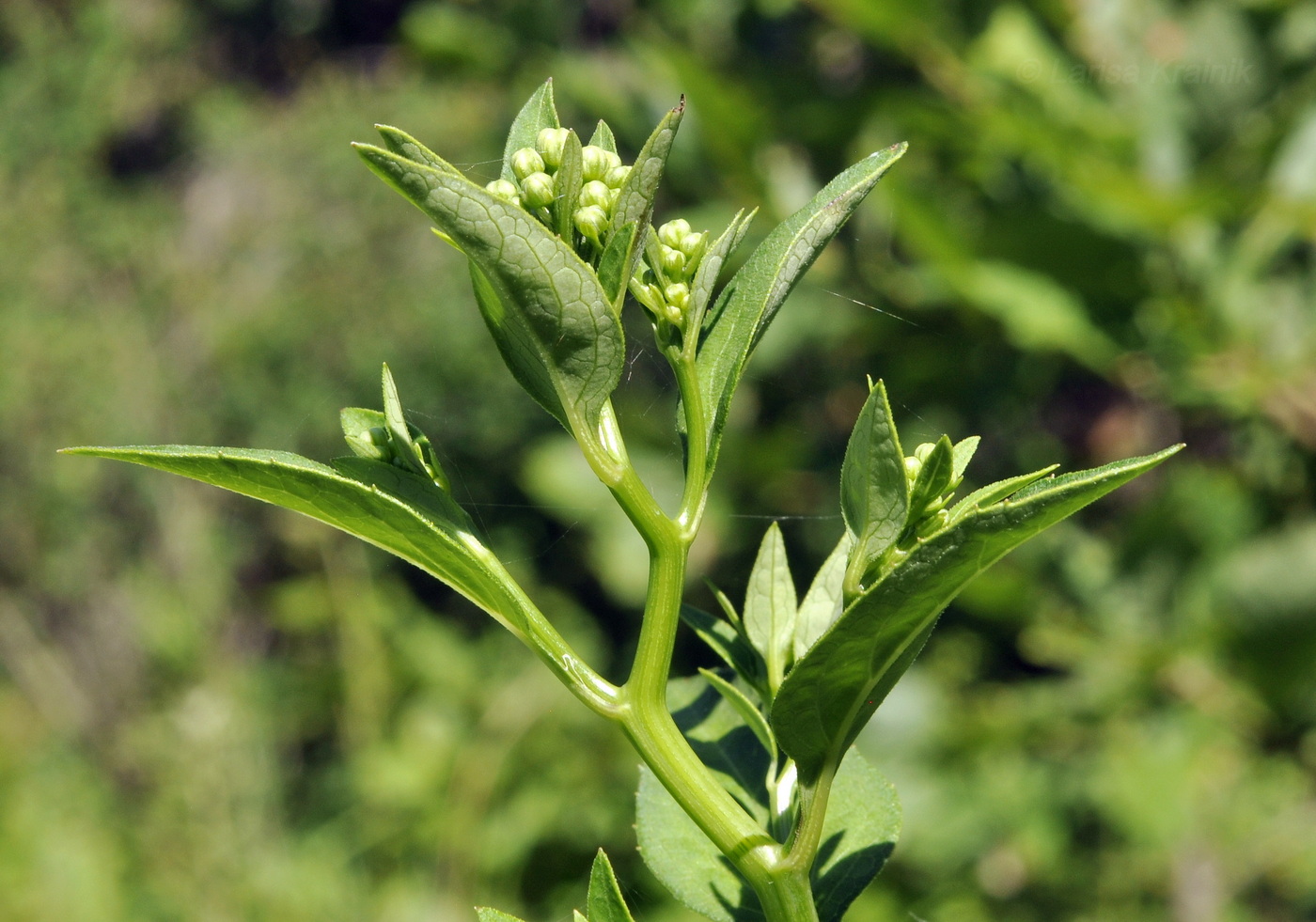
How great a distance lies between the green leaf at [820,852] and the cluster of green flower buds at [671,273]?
197mm

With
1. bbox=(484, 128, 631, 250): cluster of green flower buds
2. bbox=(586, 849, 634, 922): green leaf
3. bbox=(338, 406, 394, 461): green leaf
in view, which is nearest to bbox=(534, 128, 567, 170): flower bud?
bbox=(484, 128, 631, 250): cluster of green flower buds

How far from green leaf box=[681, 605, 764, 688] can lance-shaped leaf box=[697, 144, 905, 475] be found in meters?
0.08

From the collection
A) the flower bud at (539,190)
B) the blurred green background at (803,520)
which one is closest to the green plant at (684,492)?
the flower bud at (539,190)

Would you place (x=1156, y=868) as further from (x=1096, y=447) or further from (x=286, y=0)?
(x=286, y=0)

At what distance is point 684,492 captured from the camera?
0.41m

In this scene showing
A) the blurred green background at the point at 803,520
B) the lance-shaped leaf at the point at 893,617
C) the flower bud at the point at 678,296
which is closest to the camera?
the lance-shaped leaf at the point at 893,617

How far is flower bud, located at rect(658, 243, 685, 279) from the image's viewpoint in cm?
42

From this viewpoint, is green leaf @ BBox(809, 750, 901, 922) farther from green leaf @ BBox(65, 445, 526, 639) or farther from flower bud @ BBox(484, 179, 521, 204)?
flower bud @ BBox(484, 179, 521, 204)

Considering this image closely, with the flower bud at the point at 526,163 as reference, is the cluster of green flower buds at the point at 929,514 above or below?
below

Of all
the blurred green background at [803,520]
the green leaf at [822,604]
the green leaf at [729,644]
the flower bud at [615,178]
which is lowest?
the blurred green background at [803,520]

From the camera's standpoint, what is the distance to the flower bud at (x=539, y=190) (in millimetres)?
395

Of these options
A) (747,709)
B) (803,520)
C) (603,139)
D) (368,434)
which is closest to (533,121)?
(603,139)

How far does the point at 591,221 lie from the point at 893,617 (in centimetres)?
17

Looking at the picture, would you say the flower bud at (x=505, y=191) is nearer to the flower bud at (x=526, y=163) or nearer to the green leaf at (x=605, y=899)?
the flower bud at (x=526, y=163)
